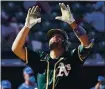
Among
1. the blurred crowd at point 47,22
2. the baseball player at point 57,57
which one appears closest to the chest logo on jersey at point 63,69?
the baseball player at point 57,57

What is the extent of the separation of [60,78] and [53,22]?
4.35m

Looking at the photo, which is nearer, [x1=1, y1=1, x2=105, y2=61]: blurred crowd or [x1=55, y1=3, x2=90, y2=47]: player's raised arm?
[x1=55, y1=3, x2=90, y2=47]: player's raised arm

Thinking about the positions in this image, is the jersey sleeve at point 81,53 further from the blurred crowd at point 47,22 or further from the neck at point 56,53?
the blurred crowd at point 47,22

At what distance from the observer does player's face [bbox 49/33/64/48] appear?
3480mm

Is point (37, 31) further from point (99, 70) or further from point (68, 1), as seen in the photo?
point (99, 70)

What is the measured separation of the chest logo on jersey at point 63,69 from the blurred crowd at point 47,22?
410cm

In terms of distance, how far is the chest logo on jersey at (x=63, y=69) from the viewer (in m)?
3.44

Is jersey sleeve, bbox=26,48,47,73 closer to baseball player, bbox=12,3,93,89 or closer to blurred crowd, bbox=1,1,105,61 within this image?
baseball player, bbox=12,3,93,89

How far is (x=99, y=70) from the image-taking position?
764 centimetres

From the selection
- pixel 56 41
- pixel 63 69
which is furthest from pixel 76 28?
pixel 63 69

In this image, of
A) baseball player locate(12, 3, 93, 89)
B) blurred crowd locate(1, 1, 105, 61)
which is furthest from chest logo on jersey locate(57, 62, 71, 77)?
blurred crowd locate(1, 1, 105, 61)

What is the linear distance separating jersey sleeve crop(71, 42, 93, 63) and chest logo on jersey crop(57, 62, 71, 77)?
9 cm

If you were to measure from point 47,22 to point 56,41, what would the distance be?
426cm

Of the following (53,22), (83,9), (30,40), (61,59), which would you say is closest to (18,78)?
(30,40)
